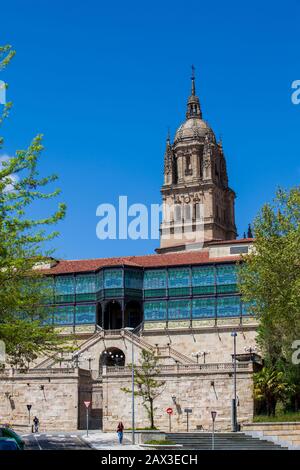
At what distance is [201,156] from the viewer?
125 meters

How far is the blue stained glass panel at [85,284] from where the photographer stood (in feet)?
279

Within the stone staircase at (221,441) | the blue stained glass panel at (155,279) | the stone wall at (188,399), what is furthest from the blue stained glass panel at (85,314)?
the stone staircase at (221,441)

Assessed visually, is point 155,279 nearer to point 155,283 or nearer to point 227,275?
point 155,283

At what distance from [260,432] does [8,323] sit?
3039 centimetres

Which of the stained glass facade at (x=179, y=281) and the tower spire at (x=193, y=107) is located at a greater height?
the tower spire at (x=193, y=107)

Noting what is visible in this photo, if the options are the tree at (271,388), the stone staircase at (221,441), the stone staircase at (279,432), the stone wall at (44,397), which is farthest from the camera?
the stone wall at (44,397)

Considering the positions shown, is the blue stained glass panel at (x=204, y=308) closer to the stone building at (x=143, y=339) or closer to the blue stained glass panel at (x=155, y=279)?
the stone building at (x=143, y=339)

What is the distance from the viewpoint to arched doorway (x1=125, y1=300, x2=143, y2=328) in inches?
3386

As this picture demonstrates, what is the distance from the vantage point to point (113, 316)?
87.2m

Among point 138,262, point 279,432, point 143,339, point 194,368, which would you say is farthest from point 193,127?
point 279,432

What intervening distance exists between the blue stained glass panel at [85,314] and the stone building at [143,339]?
0.11m

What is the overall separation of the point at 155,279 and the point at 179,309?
4407 mm
